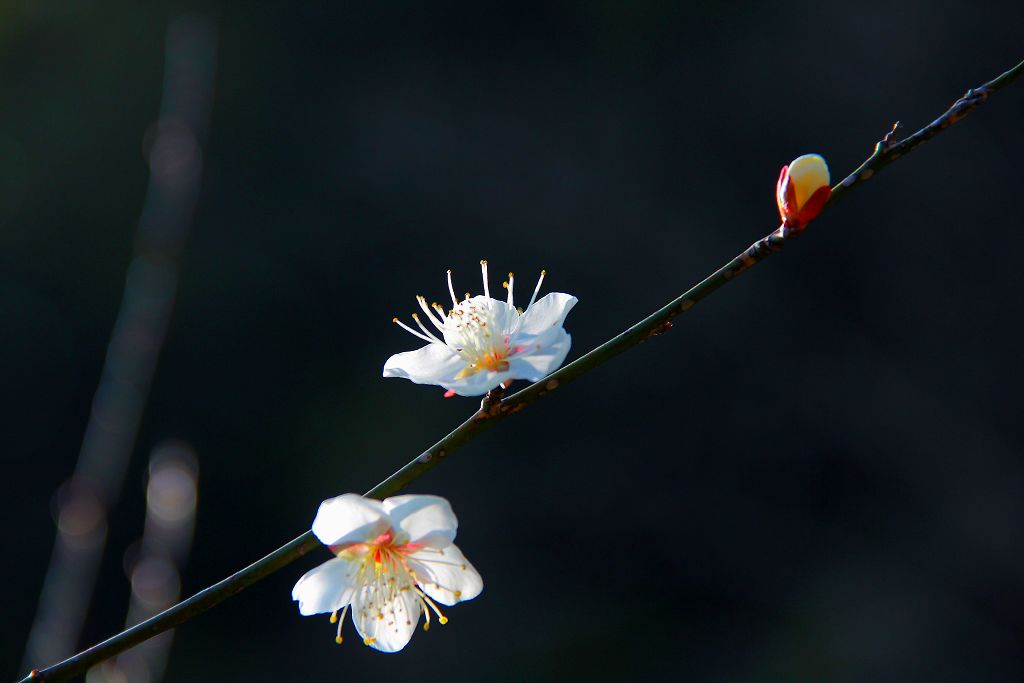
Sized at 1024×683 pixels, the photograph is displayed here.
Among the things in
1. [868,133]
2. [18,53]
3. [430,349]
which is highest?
[18,53]

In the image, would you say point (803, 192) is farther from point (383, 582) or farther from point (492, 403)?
point (383, 582)

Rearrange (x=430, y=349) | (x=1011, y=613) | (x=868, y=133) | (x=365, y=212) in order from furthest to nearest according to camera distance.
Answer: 1. (x=365, y=212)
2. (x=868, y=133)
3. (x=1011, y=613)
4. (x=430, y=349)

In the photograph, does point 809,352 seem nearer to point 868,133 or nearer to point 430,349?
point 868,133

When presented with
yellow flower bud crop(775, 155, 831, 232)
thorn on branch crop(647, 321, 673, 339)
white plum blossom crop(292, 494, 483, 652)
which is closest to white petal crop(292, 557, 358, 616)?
white plum blossom crop(292, 494, 483, 652)

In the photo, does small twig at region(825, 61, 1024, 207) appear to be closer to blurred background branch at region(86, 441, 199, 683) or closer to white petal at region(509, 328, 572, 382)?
white petal at region(509, 328, 572, 382)

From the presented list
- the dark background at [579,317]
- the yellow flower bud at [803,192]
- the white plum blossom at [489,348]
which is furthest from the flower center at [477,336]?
the dark background at [579,317]

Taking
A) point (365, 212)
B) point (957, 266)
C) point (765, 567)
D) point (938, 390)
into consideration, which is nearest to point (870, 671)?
point (765, 567)

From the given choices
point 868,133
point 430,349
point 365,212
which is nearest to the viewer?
point 430,349
